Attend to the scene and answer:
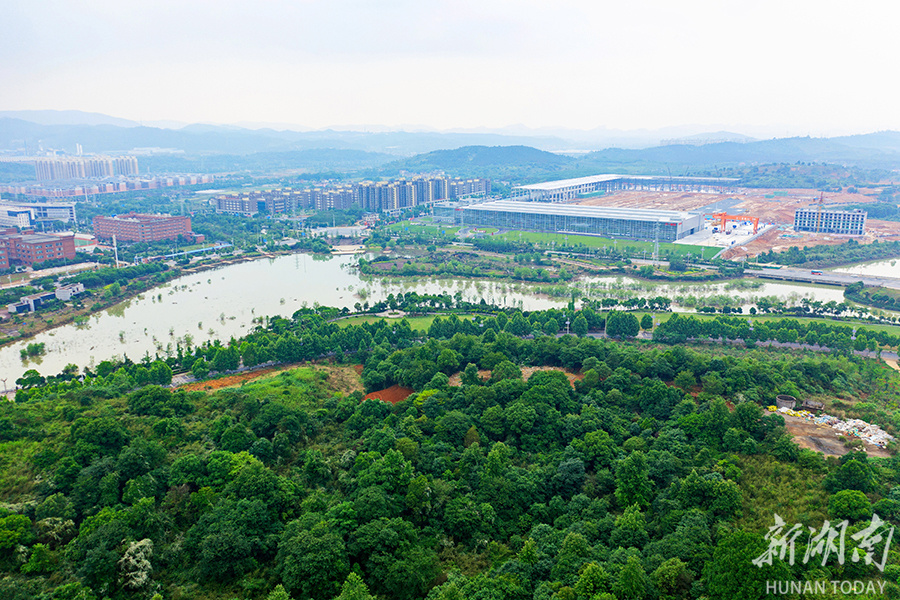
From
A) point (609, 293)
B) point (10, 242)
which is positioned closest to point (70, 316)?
point (10, 242)

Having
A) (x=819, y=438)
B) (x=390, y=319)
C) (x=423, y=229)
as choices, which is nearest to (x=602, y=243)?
(x=423, y=229)

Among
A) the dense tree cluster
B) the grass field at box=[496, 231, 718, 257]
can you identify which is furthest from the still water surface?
the grass field at box=[496, 231, 718, 257]

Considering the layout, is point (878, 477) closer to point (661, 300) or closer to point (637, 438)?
point (637, 438)

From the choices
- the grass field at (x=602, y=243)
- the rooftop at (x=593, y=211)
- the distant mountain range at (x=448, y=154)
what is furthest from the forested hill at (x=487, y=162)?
the grass field at (x=602, y=243)

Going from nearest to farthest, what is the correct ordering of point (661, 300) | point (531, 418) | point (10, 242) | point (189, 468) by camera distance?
1. point (189, 468)
2. point (531, 418)
3. point (661, 300)
4. point (10, 242)

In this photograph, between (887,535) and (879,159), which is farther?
(879,159)

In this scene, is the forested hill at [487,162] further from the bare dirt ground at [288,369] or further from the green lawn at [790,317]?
the bare dirt ground at [288,369]

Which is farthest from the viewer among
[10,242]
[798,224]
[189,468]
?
[798,224]
